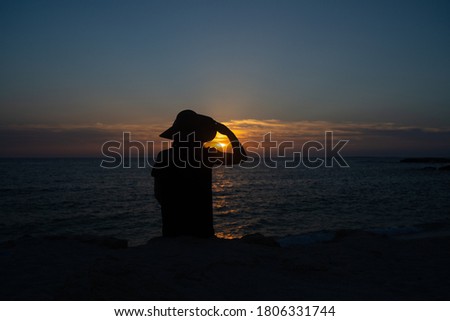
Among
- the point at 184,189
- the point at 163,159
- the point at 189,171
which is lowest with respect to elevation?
the point at 184,189

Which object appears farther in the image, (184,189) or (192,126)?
(184,189)

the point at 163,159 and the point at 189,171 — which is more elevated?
the point at 163,159

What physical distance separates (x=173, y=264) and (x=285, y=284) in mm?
1770

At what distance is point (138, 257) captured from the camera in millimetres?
5762

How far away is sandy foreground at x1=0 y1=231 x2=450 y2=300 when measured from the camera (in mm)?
4230

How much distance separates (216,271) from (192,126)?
9.80ft

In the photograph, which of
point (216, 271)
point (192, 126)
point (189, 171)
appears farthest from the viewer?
point (189, 171)

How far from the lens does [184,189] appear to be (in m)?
7.13

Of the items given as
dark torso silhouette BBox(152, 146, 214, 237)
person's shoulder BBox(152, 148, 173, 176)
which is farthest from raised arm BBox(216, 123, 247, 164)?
person's shoulder BBox(152, 148, 173, 176)

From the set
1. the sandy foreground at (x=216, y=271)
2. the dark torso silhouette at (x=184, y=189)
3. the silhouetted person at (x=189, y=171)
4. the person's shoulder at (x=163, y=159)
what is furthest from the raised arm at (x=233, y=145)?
the sandy foreground at (x=216, y=271)

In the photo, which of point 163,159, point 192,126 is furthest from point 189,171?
point 192,126

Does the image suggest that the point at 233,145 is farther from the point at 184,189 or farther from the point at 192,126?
the point at 184,189

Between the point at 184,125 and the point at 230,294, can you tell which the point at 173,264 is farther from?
the point at 184,125

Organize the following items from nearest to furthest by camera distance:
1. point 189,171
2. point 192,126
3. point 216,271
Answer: point 216,271 < point 192,126 < point 189,171
